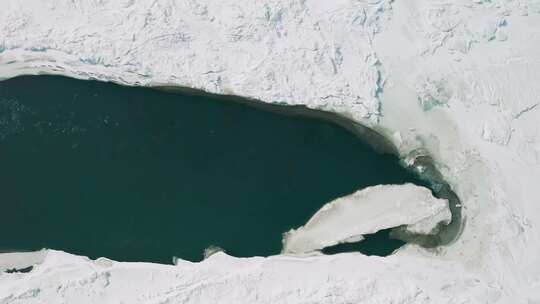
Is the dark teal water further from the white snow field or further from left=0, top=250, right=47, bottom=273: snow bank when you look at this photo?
the white snow field

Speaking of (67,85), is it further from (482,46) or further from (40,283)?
(482,46)

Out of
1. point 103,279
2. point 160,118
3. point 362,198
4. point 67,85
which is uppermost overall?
point 67,85

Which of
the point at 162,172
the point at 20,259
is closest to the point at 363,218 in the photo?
the point at 162,172

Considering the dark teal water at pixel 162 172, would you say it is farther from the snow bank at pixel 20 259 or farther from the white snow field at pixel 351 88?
the white snow field at pixel 351 88

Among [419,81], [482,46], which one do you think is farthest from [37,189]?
[482,46]

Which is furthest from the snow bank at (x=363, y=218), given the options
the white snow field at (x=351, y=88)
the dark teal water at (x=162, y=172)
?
the white snow field at (x=351, y=88)

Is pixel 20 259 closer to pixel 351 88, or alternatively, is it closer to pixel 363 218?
pixel 363 218
